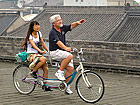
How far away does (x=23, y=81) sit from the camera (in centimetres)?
947

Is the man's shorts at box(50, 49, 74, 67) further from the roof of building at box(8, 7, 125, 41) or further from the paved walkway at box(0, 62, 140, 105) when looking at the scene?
the roof of building at box(8, 7, 125, 41)

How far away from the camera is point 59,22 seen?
8930 mm

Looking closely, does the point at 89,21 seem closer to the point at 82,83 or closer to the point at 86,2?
the point at 82,83

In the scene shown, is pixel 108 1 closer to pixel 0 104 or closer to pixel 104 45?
pixel 104 45

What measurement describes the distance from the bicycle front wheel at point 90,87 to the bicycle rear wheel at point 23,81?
4.07 ft

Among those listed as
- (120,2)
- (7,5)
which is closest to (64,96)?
(120,2)

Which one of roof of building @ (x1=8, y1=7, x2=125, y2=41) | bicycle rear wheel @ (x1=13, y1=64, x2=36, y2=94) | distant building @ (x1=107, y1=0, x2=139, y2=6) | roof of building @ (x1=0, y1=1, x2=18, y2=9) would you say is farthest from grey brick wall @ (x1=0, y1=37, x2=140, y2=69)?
roof of building @ (x1=0, y1=1, x2=18, y2=9)

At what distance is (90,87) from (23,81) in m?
1.70

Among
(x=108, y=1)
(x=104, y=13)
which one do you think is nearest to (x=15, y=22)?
(x=104, y=13)

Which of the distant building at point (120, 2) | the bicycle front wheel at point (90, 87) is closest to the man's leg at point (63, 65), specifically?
the bicycle front wheel at point (90, 87)

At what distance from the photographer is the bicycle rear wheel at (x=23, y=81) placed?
9414 mm

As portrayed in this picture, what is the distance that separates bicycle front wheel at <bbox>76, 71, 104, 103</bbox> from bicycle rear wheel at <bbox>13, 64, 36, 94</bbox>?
1.24m

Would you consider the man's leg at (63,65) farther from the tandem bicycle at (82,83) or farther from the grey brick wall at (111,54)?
the grey brick wall at (111,54)

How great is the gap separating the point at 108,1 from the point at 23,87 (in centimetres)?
7720
